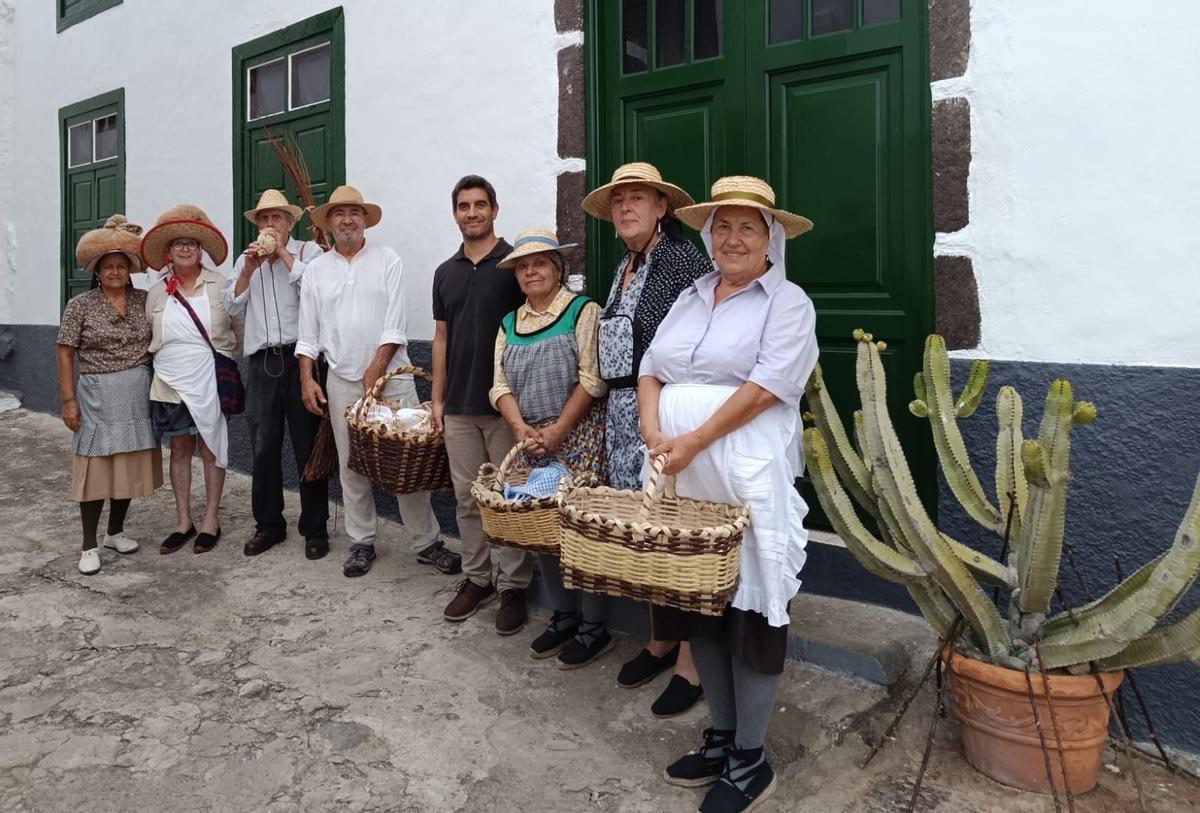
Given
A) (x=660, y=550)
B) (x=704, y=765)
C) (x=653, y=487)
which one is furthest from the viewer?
(x=704, y=765)

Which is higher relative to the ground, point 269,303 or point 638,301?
point 269,303

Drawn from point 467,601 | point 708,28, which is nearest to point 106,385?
point 467,601

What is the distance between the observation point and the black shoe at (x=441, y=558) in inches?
171

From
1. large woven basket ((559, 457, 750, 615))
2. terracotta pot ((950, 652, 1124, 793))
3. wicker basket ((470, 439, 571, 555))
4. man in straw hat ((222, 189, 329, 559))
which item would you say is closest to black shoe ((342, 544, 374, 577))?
man in straw hat ((222, 189, 329, 559))

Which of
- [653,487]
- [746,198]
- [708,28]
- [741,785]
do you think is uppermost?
[708,28]

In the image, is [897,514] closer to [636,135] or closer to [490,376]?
[490,376]

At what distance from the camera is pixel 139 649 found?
11.4 feet

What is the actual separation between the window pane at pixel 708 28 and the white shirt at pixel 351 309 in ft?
5.98

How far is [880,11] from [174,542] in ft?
14.7

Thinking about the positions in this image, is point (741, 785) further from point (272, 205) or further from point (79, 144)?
point (79, 144)

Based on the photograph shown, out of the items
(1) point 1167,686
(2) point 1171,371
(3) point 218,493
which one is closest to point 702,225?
(2) point 1171,371

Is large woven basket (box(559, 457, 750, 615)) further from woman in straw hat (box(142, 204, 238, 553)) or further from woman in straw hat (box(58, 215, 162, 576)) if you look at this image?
woman in straw hat (box(58, 215, 162, 576))

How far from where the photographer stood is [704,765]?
100 inches

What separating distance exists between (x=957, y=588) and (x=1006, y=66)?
191 centimetres
